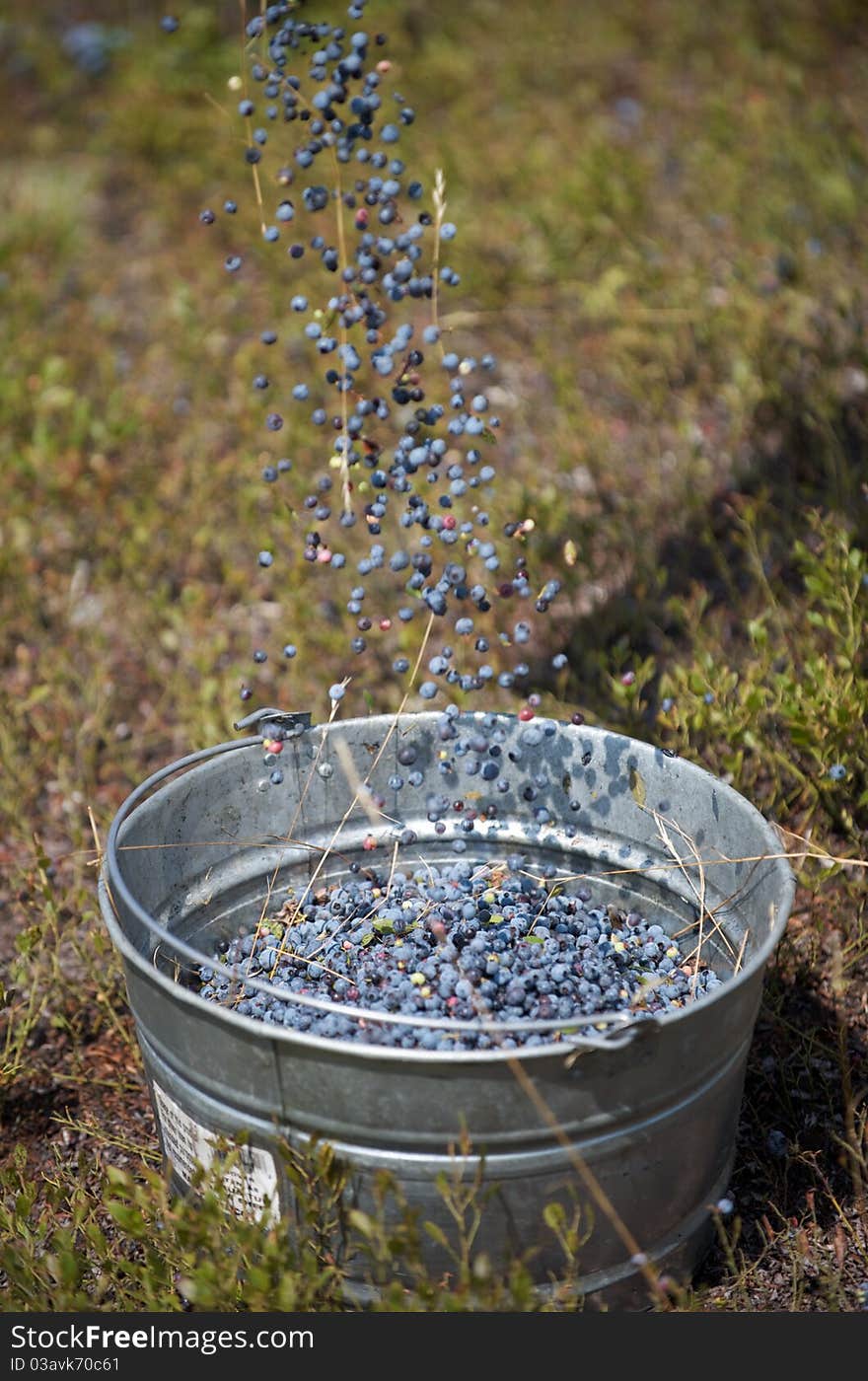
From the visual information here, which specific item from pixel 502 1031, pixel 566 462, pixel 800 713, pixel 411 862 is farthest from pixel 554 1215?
pixel 566 462

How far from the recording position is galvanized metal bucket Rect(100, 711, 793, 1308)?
1.56 m

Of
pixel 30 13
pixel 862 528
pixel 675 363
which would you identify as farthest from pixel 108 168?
pixel 862 528

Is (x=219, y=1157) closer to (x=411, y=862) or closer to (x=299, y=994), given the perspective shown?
(x=299, y=994)

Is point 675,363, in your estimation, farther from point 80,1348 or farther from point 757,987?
point 80,1348

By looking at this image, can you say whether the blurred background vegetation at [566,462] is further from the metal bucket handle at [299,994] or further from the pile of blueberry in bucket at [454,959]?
the metal bucket handle at [299,994]

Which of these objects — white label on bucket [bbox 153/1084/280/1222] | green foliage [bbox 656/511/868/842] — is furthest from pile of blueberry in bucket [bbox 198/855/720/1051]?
green foliage [bbox 656/511/868/842]

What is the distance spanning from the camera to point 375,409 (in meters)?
2.05

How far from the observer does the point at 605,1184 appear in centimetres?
167

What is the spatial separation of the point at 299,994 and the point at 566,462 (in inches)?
90.4

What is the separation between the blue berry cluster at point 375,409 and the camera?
198 cm

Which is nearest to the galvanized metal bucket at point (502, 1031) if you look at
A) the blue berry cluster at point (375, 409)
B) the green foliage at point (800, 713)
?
Answer: the blue berry cluster at point (375, 409)

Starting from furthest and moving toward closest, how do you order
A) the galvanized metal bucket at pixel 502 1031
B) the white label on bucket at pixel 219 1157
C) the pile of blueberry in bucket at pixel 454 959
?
1. the pile of blueberry in bucket at pixel 454 959
2. the white label on bucket at pixel 219 1157
3. the galvanized metal bucket at pixel 502 1031

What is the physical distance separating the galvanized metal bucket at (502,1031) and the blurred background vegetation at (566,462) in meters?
0.24

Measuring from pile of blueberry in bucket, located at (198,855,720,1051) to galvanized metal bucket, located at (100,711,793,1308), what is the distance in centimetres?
6
